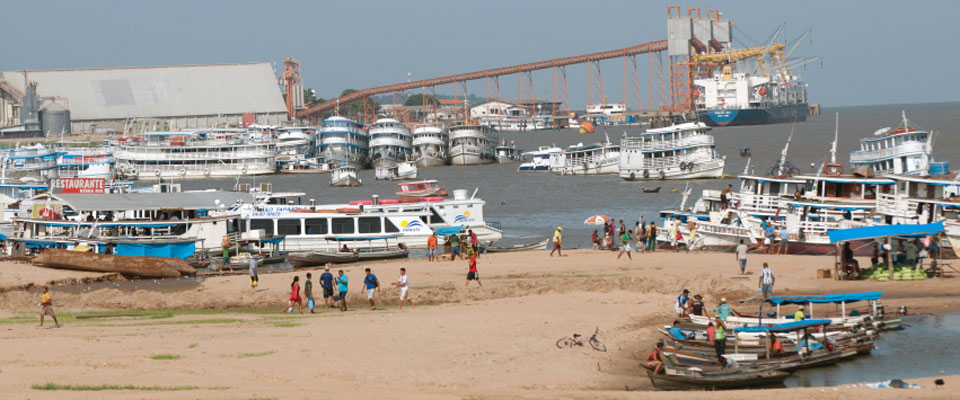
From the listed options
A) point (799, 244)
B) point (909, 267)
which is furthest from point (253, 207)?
point (909, 267)

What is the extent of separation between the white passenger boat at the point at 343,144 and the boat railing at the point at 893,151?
220 ft

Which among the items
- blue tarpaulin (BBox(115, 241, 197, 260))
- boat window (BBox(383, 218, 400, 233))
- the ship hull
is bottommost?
blue tarpaulin (BBox(115, 241, 197, 260))

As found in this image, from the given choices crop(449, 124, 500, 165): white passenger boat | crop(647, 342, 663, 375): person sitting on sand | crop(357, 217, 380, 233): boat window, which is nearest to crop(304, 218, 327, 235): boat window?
crop(357, 217, 380, 233): boat window

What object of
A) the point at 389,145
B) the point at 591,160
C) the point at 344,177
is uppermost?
the point at 389,145

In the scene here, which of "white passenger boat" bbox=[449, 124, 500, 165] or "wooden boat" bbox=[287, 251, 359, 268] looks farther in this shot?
"white passenger boat" bbox=[449, 124, 500, 165]

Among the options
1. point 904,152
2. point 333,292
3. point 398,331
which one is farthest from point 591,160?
point 398,331

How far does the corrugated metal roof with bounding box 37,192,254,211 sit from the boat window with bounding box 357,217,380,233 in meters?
5.68

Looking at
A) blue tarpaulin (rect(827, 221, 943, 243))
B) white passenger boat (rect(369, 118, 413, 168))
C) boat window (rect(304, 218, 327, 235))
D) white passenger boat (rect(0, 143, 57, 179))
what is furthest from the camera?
white passenger boat (rect(369, 118, 413, 168))

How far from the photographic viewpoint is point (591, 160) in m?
91.8

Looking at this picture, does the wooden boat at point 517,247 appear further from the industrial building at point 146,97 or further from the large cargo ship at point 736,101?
the large cargo ship at point 736,101

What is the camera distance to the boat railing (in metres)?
45.6

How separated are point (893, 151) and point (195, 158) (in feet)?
237

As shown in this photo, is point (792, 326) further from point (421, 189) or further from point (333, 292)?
point (421, 189)

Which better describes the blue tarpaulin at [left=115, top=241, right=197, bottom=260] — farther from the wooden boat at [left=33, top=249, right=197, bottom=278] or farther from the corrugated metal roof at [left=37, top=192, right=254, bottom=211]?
the wooden boat at [left=33, top=249, right=197, bottom=278]
